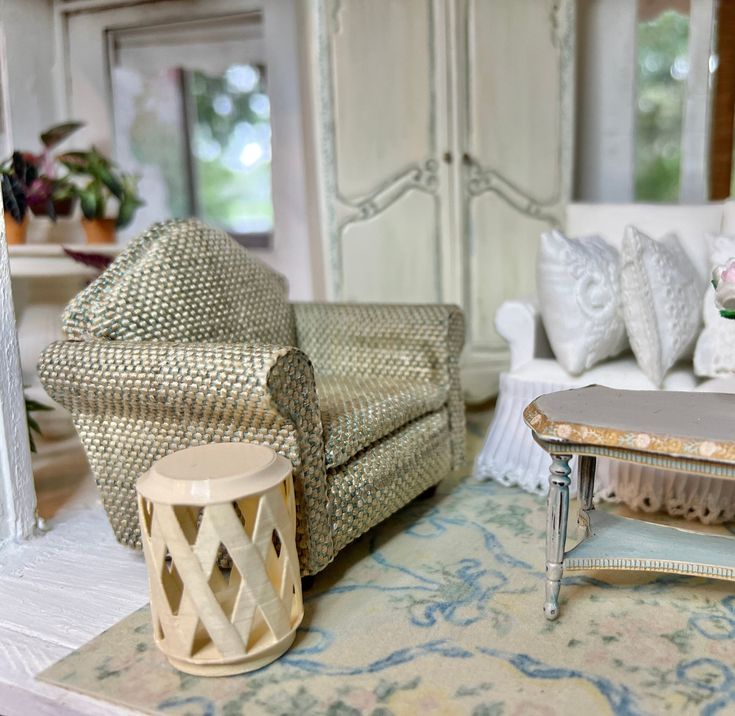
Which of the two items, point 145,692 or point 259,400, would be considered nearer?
point 145,692

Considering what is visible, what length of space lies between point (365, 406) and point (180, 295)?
0.57 meters

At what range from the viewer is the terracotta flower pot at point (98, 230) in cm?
338

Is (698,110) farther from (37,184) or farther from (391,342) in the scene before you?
(37,184)

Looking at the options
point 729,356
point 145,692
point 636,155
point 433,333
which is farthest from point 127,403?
point 636,155

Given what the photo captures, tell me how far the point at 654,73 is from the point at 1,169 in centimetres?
301

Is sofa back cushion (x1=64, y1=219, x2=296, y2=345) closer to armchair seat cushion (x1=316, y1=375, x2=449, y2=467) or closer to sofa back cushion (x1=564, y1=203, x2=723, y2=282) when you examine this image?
armchair seat cushion (x1=316, y1=375, x2=449, y2=467)

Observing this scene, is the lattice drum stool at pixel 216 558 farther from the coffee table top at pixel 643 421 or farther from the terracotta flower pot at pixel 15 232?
the terracotta flower pot at pixel 15 232

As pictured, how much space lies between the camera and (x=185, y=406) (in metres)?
1.79

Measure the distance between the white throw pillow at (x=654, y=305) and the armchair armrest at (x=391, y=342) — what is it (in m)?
0.51

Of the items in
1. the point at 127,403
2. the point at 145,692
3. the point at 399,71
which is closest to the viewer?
the point at 145,692

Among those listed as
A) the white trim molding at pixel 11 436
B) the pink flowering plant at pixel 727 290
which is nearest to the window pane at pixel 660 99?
the pink flowering plant at pixel 727 290

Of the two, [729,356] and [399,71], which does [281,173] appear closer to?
[399,71]

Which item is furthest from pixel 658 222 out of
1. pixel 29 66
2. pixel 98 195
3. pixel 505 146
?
pixel 29 66

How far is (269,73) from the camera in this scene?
13.2 ft
